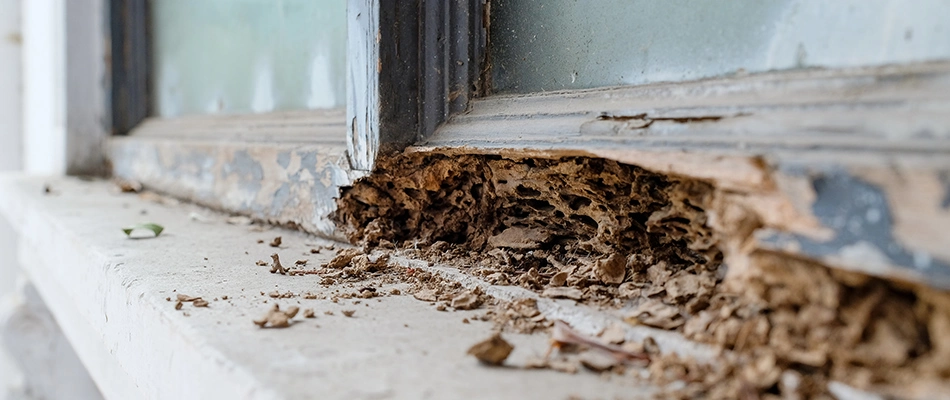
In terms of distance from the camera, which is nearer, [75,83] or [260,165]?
[260,165]

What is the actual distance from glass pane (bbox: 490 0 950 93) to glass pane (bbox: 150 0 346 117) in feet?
1.81

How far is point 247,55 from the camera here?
1.88 metres

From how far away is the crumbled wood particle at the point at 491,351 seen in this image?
1.89ft

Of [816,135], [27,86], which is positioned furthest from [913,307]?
[27,86]

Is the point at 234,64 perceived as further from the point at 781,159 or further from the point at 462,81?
the point at 781,159

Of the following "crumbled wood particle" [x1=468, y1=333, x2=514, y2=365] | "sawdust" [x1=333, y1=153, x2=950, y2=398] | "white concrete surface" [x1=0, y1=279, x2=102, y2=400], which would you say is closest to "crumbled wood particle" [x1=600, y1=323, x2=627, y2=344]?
"sawdust" [x1=333, y1=153, x2=950, y2=398]

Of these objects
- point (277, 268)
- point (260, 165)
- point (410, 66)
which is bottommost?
point (277, 268)

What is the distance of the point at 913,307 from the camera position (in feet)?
1.50

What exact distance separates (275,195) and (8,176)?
7.03ft

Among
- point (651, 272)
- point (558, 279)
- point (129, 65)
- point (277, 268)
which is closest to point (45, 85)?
point (129, 65)

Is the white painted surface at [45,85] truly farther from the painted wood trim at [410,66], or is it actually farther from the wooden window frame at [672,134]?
the painted wood trim at [410,66]

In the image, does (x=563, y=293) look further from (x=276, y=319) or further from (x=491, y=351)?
(x=276, y=319)

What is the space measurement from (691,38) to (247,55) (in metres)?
1.47

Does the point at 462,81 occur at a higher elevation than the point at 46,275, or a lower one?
higher
